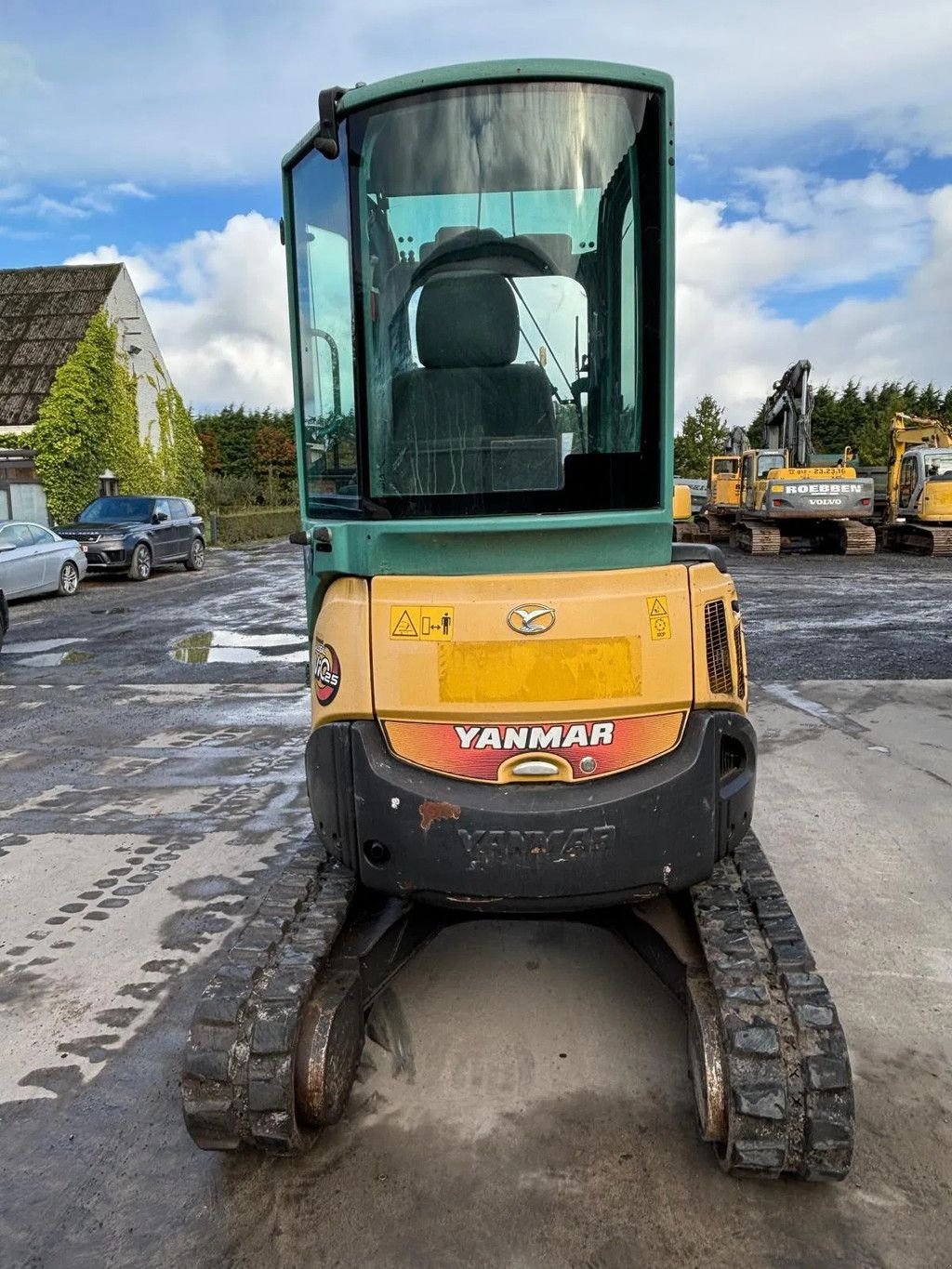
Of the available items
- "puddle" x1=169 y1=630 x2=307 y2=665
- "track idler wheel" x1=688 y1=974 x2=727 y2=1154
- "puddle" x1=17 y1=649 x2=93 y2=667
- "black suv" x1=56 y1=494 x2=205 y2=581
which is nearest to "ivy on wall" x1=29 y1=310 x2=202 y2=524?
"black suv" x1=56 y1=494 x2=205 y2=581

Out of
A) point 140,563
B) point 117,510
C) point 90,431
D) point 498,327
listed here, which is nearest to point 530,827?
point 498,327

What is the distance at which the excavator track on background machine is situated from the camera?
8.91ft

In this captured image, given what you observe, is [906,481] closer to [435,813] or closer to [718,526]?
[718,526]

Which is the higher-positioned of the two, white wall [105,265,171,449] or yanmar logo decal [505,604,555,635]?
white wall [105,265,171,449]

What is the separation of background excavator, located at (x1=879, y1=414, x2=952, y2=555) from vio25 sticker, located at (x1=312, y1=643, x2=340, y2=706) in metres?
21.8

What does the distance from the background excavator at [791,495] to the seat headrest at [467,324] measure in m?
21.3

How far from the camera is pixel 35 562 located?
51.1 ft

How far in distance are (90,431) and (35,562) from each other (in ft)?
32.9

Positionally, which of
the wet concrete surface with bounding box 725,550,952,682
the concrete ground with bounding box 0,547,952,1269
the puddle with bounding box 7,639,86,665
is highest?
the puddle with bounding box 7,639,86,665

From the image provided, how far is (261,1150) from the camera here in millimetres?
2773

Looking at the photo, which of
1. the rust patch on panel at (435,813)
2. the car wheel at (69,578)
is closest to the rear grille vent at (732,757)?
the rust patch on panel at (435,813)

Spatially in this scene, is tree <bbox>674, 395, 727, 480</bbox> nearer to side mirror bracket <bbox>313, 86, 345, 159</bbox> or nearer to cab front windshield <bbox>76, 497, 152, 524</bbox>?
cab front windshield <bbox>76, 497, 152, 524</bbox>

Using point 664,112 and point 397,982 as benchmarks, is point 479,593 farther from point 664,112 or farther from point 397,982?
point 397,982

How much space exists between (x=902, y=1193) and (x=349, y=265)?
296 centimetres
